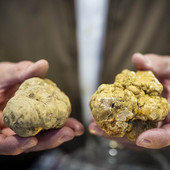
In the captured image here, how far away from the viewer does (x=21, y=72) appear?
1193 millimetres

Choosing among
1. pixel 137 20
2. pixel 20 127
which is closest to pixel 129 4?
pixel 137 20

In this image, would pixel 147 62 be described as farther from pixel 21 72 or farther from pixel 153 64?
pixel 21 72

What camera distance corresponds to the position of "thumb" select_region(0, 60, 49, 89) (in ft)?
3.81

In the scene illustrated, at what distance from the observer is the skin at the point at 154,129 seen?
94 cm

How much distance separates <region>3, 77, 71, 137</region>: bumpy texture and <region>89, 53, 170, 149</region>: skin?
320 millimetres

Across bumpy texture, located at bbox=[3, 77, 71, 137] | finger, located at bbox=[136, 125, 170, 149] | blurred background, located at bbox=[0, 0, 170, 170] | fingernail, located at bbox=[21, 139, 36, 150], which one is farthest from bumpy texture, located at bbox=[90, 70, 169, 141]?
blurred background, located at bbox=[0, 0, 170, 170]

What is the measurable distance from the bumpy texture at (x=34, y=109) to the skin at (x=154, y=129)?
320 mm

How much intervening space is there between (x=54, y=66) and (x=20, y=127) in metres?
0.85

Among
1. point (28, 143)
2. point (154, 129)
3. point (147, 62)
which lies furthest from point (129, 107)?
point (28, 143)

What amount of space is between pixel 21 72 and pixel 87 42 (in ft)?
2.59

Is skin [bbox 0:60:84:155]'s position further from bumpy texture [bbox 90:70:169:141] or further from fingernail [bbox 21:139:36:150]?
bumpy texture [bbox 90:70:169:141]

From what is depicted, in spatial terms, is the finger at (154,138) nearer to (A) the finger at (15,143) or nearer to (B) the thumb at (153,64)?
(B) the thumb at (153,64)

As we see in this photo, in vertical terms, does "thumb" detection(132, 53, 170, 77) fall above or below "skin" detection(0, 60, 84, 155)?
above

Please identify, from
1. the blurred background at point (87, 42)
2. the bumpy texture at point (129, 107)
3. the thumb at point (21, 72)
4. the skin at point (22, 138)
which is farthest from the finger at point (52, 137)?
the blurred background at point (87, 42)
